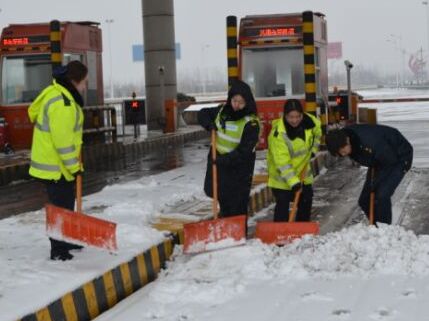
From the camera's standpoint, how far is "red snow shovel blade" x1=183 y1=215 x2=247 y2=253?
22.9 feet

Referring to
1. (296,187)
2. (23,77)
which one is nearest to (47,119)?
(296,187)

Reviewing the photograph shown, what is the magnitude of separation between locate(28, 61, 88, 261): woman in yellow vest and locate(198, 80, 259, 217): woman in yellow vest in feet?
4.39

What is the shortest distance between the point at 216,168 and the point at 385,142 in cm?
152

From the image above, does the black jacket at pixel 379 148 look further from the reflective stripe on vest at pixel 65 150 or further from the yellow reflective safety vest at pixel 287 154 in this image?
the reflective stripe on vest at pixel 65 150

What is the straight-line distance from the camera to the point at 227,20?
14086 millimetres

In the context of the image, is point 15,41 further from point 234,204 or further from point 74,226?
point 74,226

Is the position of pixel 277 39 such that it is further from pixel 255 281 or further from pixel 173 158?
pixel 255 281

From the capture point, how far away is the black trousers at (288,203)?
7.42 meters

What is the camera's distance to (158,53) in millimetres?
25109

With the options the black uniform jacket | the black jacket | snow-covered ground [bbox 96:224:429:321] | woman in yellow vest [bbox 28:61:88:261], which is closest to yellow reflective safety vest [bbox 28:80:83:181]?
woman in yellow vest [bbox 28:61:88:261]

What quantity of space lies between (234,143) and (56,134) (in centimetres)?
173

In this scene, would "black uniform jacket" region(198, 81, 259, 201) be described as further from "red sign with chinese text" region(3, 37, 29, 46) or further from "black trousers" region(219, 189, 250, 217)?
"red sign with chinese text" region(3, 37, 29, 46)

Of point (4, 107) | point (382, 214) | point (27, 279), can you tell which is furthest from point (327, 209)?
point (4, 107)

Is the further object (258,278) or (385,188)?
(385,188)
